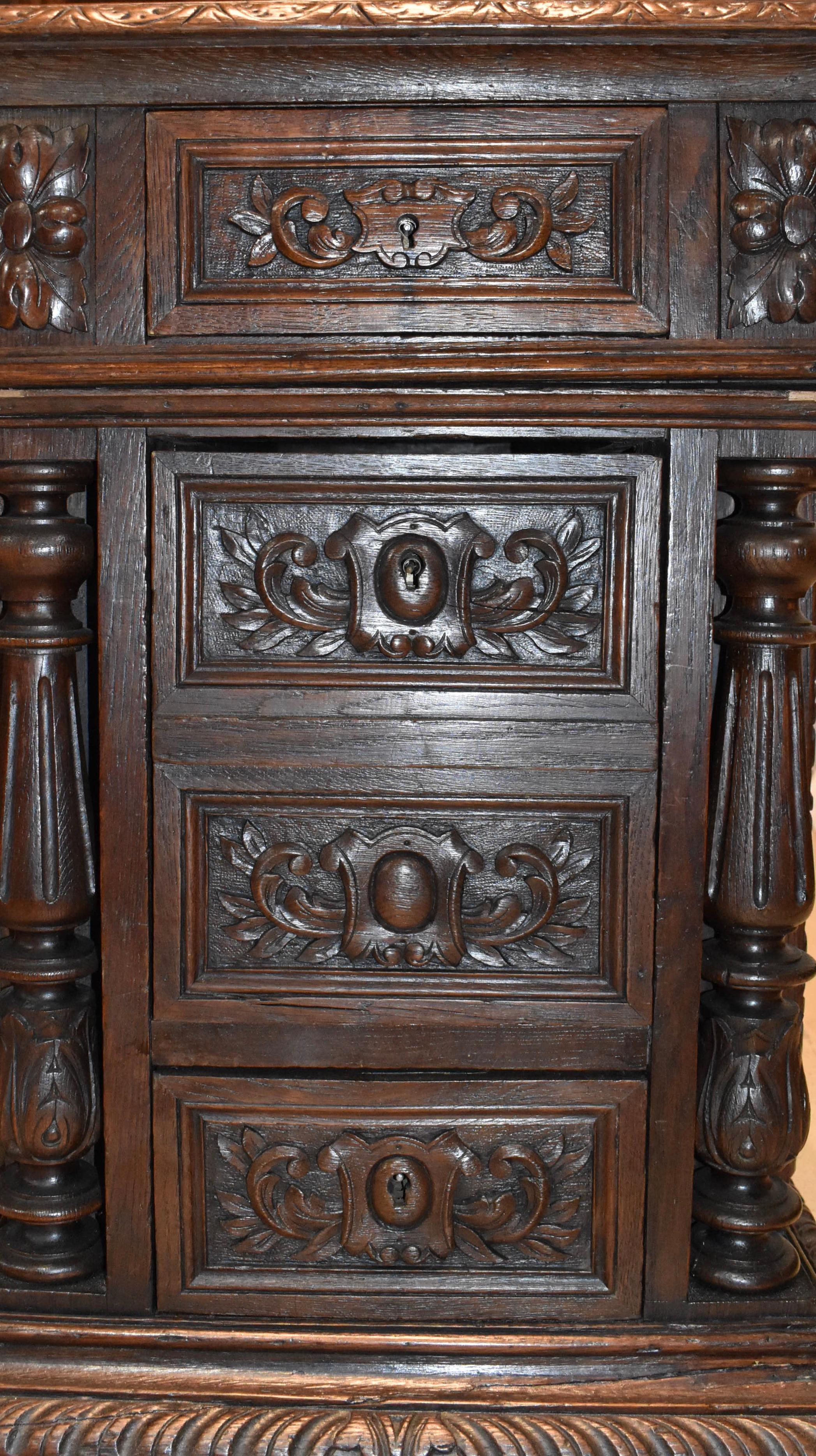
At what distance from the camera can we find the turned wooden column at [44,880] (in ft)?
3.67

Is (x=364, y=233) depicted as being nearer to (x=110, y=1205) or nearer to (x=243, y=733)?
(x=243, y=733)

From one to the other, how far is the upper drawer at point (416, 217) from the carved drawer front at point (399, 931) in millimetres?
413

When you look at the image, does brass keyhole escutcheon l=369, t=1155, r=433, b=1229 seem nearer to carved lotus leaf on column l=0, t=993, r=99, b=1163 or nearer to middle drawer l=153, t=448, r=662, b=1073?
middle drawer l=153, t=448, r=662, b=1073

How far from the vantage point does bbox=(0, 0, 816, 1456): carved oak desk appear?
1.06 meters

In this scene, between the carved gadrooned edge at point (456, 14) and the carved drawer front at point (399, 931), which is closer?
the carved gadrooned edge at point (456, 14)

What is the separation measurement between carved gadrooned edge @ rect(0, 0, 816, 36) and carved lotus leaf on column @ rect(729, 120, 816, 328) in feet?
0.27

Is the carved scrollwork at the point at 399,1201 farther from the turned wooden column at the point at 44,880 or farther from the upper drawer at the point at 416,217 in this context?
the upper drawer at the point at 416,217

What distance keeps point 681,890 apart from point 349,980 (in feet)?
0.99

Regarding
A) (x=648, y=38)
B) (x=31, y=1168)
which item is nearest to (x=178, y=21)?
(x=648, y=38)

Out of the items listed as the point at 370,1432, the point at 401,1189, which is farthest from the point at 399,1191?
the point at 370,1432

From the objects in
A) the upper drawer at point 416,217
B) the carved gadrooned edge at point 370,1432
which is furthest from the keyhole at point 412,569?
the carved gadrooned edge at point 370,1432

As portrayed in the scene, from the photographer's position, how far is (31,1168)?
3.92ft

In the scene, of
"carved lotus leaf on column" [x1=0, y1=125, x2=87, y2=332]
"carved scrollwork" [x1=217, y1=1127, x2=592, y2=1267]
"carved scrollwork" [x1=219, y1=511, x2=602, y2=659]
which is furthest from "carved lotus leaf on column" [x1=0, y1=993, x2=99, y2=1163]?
"carved lotus leaf on column" [x1=0, y1=125, x2=87, y2=332]

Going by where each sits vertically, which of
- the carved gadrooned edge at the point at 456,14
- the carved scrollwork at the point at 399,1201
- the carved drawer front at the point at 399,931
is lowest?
the carved scrollwork at the point at 399,1201
